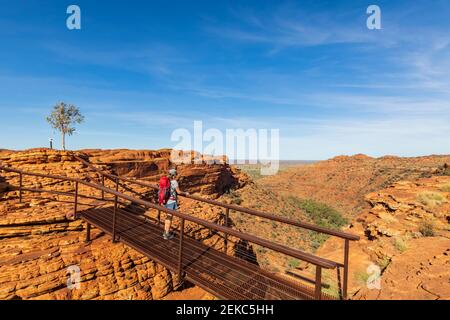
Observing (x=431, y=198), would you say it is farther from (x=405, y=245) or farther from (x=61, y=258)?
(x=61, y=258)

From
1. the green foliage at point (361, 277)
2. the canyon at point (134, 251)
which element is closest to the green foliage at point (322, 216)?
the canyon at point (134, 251)

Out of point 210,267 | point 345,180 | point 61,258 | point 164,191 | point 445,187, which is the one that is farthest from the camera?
point 345,180

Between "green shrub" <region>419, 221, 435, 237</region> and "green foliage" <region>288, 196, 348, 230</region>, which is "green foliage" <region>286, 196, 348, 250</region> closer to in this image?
"green foliage" <region>288, 196, 348, 230</region>

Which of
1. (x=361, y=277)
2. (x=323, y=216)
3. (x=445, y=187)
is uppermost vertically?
(x=445, y=187)

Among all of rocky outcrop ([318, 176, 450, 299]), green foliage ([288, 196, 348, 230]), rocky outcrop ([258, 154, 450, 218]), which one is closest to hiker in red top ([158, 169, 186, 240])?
rocky outcrop ([318, 176, 450, 299])

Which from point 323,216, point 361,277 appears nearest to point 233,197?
point 323,216

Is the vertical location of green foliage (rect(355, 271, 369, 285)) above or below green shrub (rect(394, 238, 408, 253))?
below

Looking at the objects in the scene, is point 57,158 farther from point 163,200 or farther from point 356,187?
point 356,187

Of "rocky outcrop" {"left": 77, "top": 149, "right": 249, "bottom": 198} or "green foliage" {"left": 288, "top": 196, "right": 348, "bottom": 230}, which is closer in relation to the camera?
"rocky outcrop" {"left": 77, "top": 149, "right": 249, "bottom": 198}

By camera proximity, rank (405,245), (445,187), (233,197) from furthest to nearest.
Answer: (233,197) < (445,187) < (405,245)

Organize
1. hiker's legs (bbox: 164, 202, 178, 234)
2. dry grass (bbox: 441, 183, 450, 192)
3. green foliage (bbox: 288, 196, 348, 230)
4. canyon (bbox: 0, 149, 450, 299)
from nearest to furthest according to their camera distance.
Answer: canyon (bbox: 0, 149, 450, 299) → hiker's legs (bbox: 164, 202, 178, 234) → dry grass (bbox: 441, 183, 450, 192) → green foliage (bbox: 288, 196, 348, 230)

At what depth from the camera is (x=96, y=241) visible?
6.05 meters

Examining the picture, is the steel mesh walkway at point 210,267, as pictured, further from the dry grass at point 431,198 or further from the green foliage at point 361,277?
the dry grass at point 431,198
